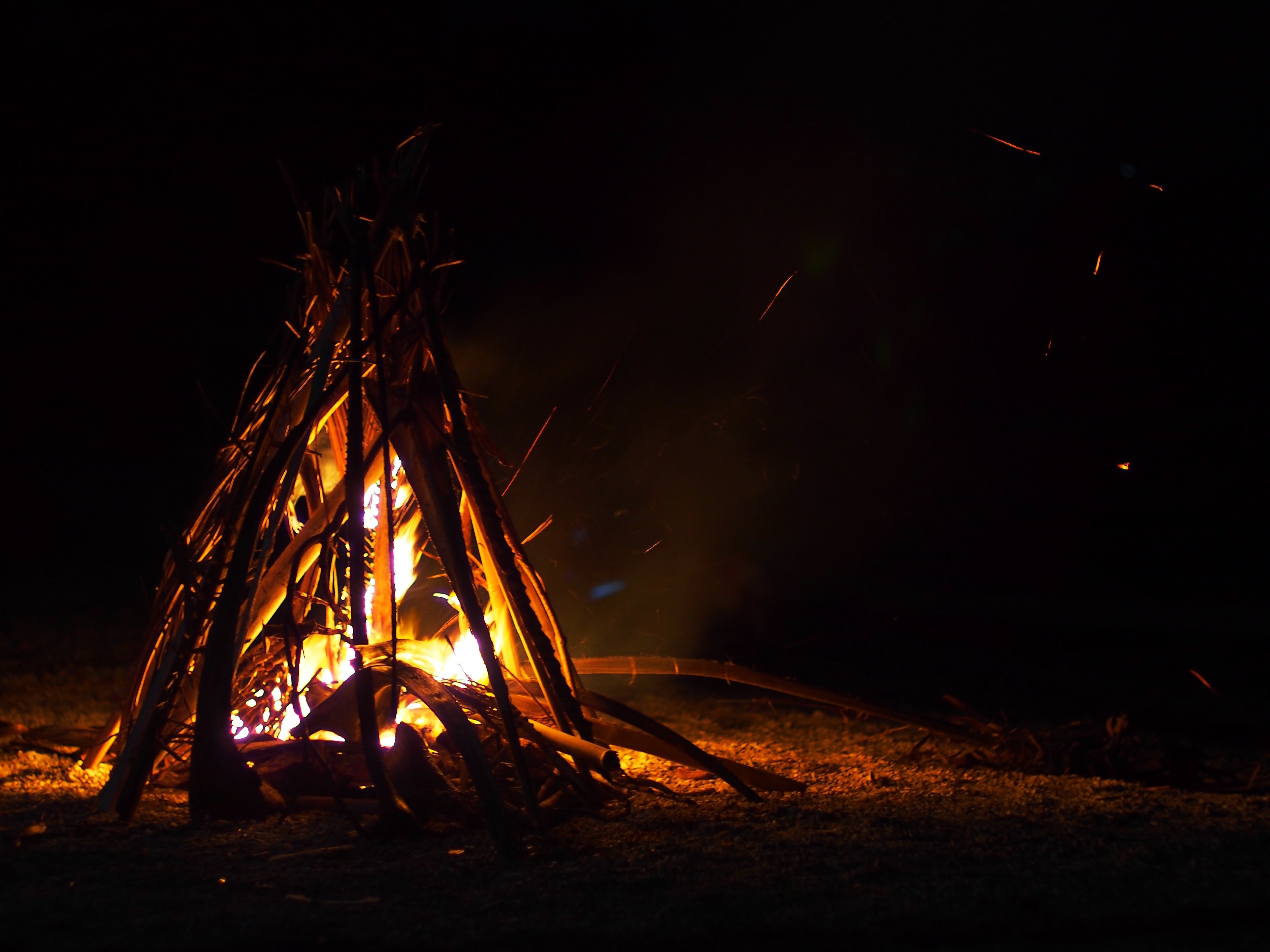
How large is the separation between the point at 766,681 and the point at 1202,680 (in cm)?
310

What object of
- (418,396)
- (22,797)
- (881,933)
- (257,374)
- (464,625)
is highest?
(257,374)

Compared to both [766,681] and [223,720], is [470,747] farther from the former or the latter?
[766,681]

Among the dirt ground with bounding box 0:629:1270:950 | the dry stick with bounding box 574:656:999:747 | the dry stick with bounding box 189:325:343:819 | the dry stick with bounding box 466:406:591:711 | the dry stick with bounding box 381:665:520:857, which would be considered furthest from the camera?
the dry stick with bounding box 574:656:999:747

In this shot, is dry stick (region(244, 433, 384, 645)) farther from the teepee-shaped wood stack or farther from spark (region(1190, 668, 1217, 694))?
spark (region(1190, 668, 1217, 694))

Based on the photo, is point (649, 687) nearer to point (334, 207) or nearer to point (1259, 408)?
point (334, 207)

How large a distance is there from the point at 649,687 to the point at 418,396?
3.69m

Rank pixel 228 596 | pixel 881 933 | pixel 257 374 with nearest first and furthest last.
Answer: pixel 881 933
pixel 228 596
pixel 257 374

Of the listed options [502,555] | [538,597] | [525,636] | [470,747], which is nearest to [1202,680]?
[538,597]

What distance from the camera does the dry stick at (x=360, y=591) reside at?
357 centimetres

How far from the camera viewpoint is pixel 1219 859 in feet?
10.7

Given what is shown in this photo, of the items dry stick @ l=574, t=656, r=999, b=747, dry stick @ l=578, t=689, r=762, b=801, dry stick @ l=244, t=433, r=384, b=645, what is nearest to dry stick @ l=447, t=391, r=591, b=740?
dry stick @ l=578, t=689, r=762, b=801

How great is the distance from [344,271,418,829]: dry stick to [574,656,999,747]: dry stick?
4.83 feet

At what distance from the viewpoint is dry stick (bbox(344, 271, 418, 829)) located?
11.7 ft

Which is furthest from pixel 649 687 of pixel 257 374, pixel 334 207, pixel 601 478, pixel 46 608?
pixel 257 374
